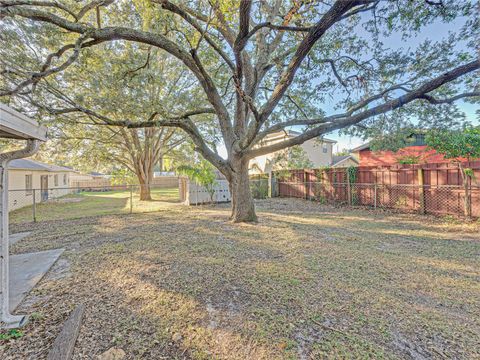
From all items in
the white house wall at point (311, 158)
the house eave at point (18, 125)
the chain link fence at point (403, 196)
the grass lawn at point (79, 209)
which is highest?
the white house wall at point (311, 158)

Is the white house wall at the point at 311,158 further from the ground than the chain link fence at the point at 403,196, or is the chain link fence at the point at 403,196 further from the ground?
the white house wall at the point at 311,158

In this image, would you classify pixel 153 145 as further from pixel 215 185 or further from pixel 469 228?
pixel 469 228

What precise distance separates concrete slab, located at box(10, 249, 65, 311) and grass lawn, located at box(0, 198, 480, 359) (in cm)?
14

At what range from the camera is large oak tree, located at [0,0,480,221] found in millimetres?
4113

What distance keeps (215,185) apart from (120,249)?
7.13m

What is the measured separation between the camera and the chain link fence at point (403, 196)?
643cm

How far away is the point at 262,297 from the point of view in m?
2.54

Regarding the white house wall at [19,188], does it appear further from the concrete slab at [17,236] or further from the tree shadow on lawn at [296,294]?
the tree shadow on lawn at [296,294]

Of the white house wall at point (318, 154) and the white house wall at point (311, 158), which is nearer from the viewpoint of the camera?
the white house wall at point (311, 158)

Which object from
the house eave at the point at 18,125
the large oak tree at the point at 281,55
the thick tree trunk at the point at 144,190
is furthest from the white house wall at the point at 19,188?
the house eave at the point at 18,125

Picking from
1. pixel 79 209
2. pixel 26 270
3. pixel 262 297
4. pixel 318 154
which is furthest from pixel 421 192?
pixel 79 209

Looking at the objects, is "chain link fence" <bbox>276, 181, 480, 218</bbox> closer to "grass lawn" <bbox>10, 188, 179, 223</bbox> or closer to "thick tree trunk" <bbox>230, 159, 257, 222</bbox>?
"thick tree trunk" <bbox>230, 159, 257, 222</bbox>

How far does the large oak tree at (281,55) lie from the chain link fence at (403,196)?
2.65 meters

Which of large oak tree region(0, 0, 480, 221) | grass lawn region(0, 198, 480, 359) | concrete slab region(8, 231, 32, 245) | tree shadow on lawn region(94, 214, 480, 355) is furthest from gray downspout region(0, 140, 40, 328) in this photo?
concrete slab region(8, 231, 32, 245)
